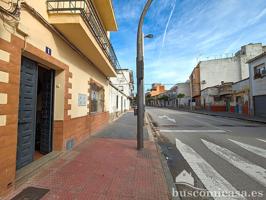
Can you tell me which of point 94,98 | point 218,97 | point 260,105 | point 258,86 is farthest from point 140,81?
point 218,97

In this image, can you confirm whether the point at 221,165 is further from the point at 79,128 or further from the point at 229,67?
the point at 229,67

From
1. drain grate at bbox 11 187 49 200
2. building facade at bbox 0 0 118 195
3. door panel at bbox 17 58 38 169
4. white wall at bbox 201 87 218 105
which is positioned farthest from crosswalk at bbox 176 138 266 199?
white wall at bbox 201 87 218 105

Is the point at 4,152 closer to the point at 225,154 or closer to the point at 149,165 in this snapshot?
the point at 149,165

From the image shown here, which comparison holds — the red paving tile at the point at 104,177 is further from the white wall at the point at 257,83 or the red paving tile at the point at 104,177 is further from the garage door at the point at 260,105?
the white wall at the point at 257,83

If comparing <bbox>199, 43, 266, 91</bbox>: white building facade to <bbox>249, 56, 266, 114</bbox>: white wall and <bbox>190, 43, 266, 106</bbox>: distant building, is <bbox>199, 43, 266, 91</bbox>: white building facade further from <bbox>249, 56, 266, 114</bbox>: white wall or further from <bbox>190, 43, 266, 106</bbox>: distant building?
<bbox>249, 56, 266, 114</bbox>: white wall

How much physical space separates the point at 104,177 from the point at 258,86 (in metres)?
22.1

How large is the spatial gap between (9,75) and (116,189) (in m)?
2.99

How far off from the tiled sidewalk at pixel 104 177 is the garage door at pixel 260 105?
18938 mm

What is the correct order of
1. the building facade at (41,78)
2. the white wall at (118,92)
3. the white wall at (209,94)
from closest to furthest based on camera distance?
the building facade at (41,78)
the white wall at (118,92)
the white wall at (209,94)

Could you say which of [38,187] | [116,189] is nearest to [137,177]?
[116,189]

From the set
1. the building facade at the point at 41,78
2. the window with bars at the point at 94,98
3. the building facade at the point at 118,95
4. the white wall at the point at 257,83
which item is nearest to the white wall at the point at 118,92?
the building facade at the point at 118,95

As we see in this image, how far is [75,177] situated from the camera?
411 centimetres

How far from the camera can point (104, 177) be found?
162 inches

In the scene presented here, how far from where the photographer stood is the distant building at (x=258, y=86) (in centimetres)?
1958
